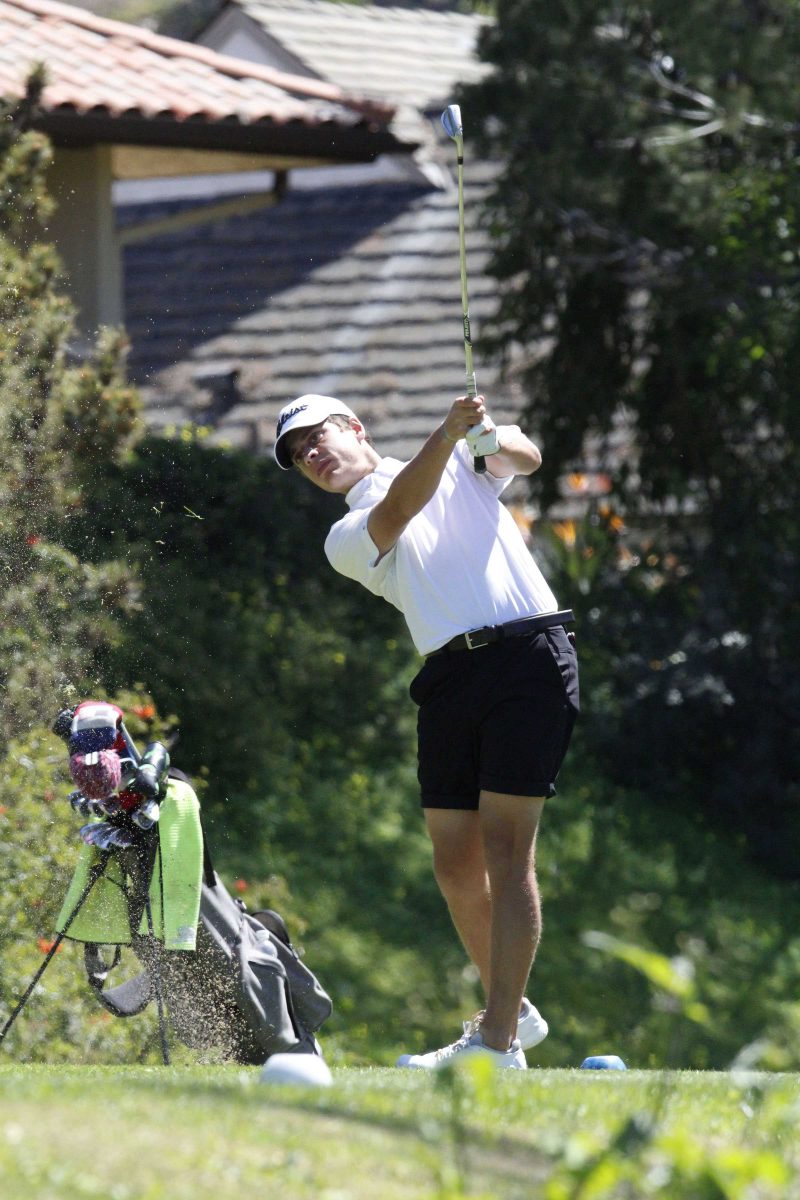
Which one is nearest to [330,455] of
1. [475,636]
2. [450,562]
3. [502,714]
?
[450,562]

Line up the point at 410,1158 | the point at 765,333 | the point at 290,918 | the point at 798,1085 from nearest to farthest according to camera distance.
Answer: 1. the point at 410,1158
2. the point at 798,1085
3. the point at 290,918
4. the point at 765,333

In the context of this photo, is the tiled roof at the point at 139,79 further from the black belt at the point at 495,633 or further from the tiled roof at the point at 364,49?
the black belt at the point at 495,633

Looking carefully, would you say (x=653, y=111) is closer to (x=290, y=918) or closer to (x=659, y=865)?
(x=659, y=865)

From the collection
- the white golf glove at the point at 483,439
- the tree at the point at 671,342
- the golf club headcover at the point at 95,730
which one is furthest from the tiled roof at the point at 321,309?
the white golf glove at the point at 483,439

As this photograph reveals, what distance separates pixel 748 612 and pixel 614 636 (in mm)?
813

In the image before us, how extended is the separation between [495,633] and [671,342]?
6.45 m

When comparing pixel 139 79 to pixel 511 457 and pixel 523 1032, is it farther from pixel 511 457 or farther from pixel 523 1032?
pixel 523 1032

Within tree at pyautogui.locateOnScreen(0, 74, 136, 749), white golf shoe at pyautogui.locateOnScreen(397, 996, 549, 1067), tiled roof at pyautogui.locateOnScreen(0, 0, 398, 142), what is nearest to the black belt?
white golf shoe at pyautogui.locateOnScreen(397, 996, 549, 1067)

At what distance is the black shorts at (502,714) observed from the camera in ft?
15.2

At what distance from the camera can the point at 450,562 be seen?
4727mm

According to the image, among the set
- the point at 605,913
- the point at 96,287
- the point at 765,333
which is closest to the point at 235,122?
the point at 96,287

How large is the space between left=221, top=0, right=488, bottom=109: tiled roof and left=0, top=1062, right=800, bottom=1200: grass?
40.0ft

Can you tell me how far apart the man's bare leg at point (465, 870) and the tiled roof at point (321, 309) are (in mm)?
6625

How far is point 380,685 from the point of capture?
1035 cm
